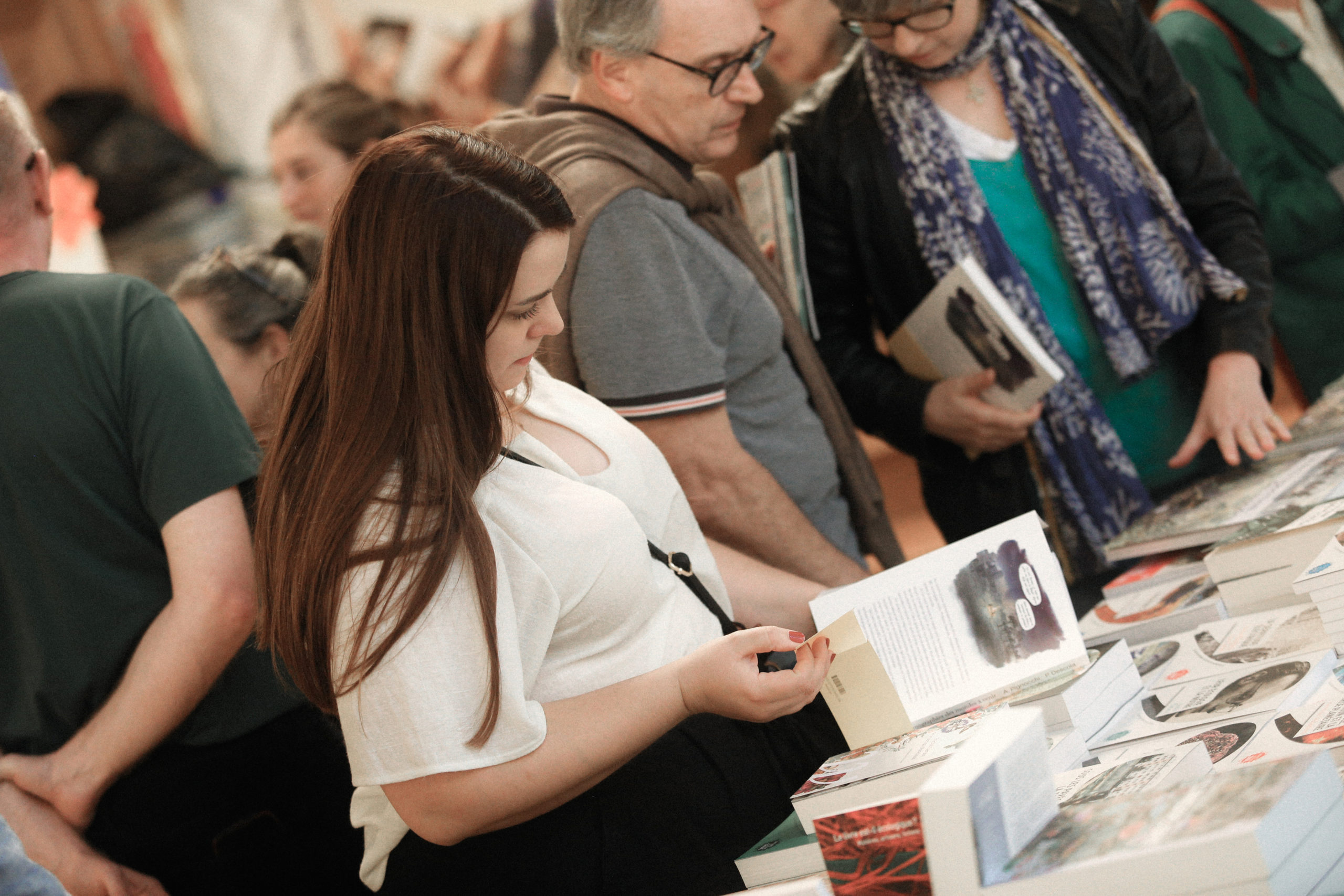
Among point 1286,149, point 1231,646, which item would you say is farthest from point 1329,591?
point 1286,149

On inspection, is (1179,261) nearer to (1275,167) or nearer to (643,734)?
(1275,167)

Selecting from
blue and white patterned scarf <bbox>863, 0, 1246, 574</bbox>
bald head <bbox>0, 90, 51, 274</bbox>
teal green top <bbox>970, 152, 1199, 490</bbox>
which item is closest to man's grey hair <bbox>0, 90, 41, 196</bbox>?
bald head <bbox>0, 90, 51, 274</bbox>

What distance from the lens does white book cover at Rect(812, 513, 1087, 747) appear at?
4.33ft

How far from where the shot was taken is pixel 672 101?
1817 millimetres

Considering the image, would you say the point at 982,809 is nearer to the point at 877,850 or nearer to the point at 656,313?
the point at 877,850

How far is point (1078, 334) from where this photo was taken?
7.17 feet

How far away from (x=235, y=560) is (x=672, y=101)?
0.97 meters

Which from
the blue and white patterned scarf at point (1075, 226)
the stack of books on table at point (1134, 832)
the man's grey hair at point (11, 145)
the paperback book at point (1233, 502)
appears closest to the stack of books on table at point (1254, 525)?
the paperback book at point (1233, 502)

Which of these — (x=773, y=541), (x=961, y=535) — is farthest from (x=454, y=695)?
(x=961, y=535)

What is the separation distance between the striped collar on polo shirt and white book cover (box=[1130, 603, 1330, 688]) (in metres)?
0.69

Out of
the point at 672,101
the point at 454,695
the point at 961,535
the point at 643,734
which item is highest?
the point at 672,101

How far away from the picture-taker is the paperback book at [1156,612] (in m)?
1.56

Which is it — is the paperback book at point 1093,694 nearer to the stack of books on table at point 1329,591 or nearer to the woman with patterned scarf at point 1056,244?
the stack of books on table at point 1329,591

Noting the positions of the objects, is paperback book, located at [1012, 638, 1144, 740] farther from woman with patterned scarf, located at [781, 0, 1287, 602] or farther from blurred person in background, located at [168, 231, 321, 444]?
blurred person in background, located at [168, 231, 321, 444]
